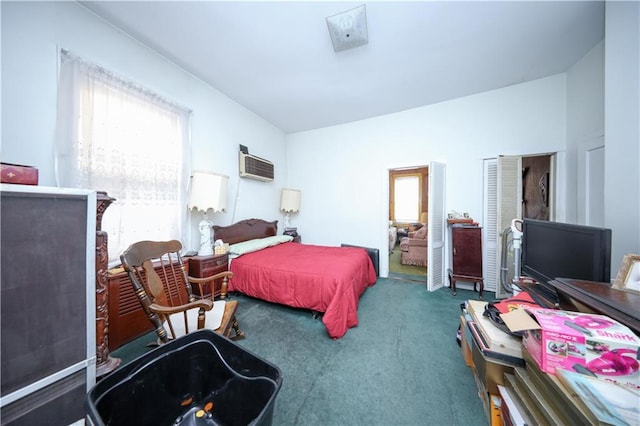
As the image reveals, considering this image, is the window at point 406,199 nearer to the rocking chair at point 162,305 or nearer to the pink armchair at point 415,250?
the pink armchair at point 415,250

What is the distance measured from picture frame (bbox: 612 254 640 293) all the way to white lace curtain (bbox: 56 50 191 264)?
3352 mm

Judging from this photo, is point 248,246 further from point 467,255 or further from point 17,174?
point 467,255

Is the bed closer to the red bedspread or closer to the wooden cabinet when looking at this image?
the red bedspread

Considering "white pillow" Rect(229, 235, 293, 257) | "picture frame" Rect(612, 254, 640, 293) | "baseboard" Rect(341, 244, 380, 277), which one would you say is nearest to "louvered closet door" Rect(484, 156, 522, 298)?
"baseboard" Rect(341, 244, 380, 277)

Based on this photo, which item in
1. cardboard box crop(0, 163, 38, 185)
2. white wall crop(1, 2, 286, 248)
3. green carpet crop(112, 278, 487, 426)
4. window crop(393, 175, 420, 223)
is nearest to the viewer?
cardboard box crop(0, 163, 38, 185)

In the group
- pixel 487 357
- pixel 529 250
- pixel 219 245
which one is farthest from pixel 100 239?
pixel 529 250

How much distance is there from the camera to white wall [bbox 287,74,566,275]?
266cm

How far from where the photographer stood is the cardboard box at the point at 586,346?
614 mm

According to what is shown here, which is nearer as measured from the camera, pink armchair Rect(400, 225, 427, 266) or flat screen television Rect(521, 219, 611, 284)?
flat screen television Rect(521, 219, 611, 284)

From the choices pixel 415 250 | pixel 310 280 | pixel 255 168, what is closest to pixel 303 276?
pixel 310 280

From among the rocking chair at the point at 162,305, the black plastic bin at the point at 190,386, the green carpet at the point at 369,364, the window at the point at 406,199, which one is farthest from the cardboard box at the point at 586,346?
the window at the point at 406,199

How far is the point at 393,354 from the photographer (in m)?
1.66

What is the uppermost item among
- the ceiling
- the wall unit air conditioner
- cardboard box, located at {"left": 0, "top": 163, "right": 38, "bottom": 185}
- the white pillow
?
the ceiling

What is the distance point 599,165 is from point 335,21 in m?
3.04
